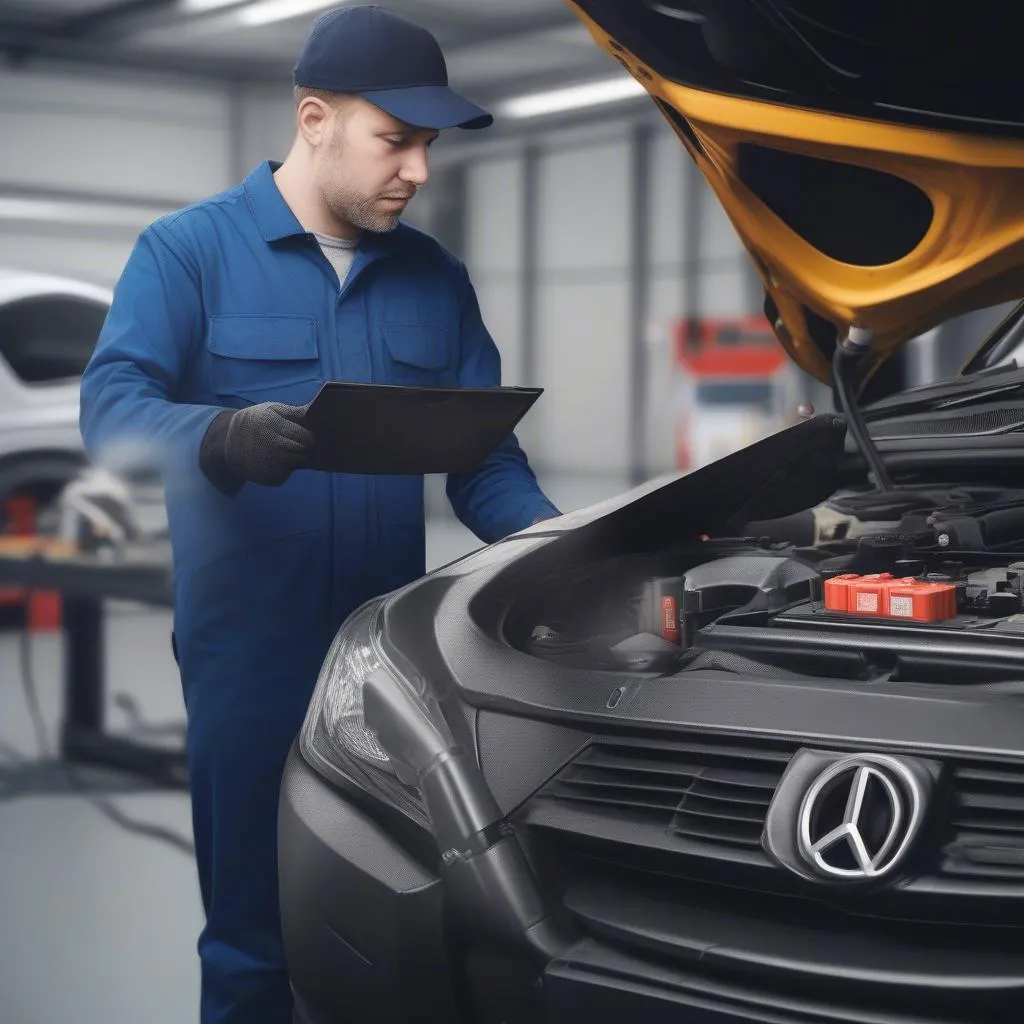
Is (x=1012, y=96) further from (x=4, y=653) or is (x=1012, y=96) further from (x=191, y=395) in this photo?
(x=4, y=653)

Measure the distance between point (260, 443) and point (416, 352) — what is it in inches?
19.5

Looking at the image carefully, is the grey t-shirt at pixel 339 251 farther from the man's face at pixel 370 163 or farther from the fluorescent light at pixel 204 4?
the fluorescent light at pixel 204 4

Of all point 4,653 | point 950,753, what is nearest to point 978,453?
point 950,753

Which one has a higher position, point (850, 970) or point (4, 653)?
point (850, 970)

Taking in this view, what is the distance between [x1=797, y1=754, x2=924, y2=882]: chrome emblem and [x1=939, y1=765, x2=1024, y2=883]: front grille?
0.12 ft

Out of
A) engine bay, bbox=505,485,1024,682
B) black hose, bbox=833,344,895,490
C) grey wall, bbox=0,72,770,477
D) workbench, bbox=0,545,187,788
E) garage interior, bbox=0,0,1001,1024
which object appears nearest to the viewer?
A: engine bay, bbox=505,485,1024,682

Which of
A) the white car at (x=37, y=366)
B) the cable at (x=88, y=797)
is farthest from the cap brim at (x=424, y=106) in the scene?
the white car at (x=37, y=366)

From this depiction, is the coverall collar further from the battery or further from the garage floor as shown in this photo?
the garage floor

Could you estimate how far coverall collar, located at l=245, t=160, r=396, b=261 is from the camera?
6.57 ft

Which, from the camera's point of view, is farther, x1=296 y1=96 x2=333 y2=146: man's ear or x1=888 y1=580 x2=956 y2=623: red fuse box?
x1=296 y1=96 x2=333 y2=146: man's ear

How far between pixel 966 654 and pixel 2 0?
37.6ft

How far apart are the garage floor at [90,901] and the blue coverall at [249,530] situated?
381 mm

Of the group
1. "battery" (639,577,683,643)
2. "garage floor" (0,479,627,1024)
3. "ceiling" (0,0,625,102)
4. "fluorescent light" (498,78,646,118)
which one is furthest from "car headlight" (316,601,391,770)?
"fluorescent light" (498,78,646,118)

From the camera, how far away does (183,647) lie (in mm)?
1982
